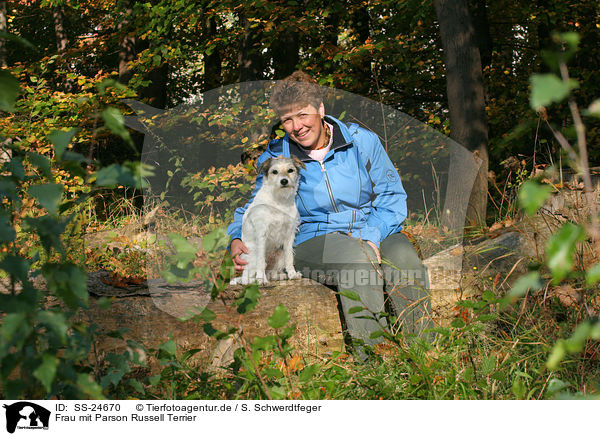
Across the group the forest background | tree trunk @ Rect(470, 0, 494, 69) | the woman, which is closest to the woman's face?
the woman

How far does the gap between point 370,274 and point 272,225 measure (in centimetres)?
104

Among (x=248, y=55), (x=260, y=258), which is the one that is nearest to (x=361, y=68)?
(x=248, y=55)

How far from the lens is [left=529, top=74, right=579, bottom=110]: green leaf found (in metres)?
0.83

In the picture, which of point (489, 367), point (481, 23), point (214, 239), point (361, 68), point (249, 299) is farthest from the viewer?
point (481, 23)

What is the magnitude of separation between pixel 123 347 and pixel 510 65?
10.3m

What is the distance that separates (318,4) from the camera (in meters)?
7.91

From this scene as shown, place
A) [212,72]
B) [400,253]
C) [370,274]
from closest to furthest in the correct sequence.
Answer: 1. [370,274]
2. [400,253]
3. [212,72]

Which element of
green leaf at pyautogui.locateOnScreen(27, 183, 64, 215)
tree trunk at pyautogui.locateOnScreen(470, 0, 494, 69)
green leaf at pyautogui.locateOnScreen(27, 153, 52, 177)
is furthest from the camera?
tree trunk at pyautogui.locateOnScreen(470, 0, 494, 69)

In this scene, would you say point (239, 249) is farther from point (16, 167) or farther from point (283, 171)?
point (16, 167)

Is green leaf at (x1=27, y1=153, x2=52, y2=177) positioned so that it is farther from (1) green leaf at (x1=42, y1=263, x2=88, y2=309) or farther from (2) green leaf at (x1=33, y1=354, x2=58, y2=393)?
(2) green leaf at (x1=33, y1=354, x2=58, y2=393)

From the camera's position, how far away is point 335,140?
12.4ft

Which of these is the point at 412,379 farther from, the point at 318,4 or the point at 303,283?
the point at 318,4
